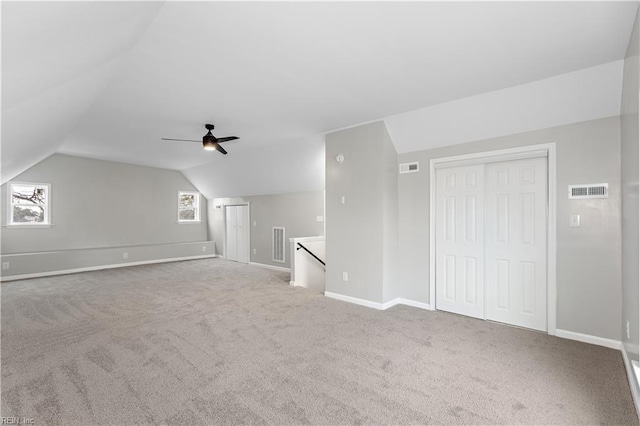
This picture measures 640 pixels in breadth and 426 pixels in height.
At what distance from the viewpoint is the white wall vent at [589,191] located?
3.16 meters

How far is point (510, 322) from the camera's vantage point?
3824 millimetres

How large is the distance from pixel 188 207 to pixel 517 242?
29.7 ft

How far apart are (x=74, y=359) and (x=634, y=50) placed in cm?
530

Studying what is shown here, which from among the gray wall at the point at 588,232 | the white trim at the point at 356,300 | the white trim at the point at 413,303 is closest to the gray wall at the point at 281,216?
the white trim at the point at 356,300

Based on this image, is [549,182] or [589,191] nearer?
[589,191]

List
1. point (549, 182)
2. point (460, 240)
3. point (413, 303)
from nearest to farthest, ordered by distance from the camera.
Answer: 1. point (549, 182)
2. point (460, 240)
3. point (413, 303)

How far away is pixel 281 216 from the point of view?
314 inches

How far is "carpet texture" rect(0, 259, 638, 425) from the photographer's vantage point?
2.11m

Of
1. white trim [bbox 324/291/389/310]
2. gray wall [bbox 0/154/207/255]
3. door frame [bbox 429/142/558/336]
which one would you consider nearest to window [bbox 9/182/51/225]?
gray wall [bbox 0/154/207/255]

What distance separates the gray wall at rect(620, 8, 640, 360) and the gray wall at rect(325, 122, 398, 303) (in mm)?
2469

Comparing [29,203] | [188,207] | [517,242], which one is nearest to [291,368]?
[517,242]

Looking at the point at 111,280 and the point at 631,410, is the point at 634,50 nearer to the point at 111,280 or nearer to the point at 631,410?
the point at 631,410

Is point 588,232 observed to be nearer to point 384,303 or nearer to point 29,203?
point 384,303

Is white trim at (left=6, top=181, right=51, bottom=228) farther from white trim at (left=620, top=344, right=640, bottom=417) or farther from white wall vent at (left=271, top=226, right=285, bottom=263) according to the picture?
white trim at (left=620, top=344, right=640, bottom=417)
